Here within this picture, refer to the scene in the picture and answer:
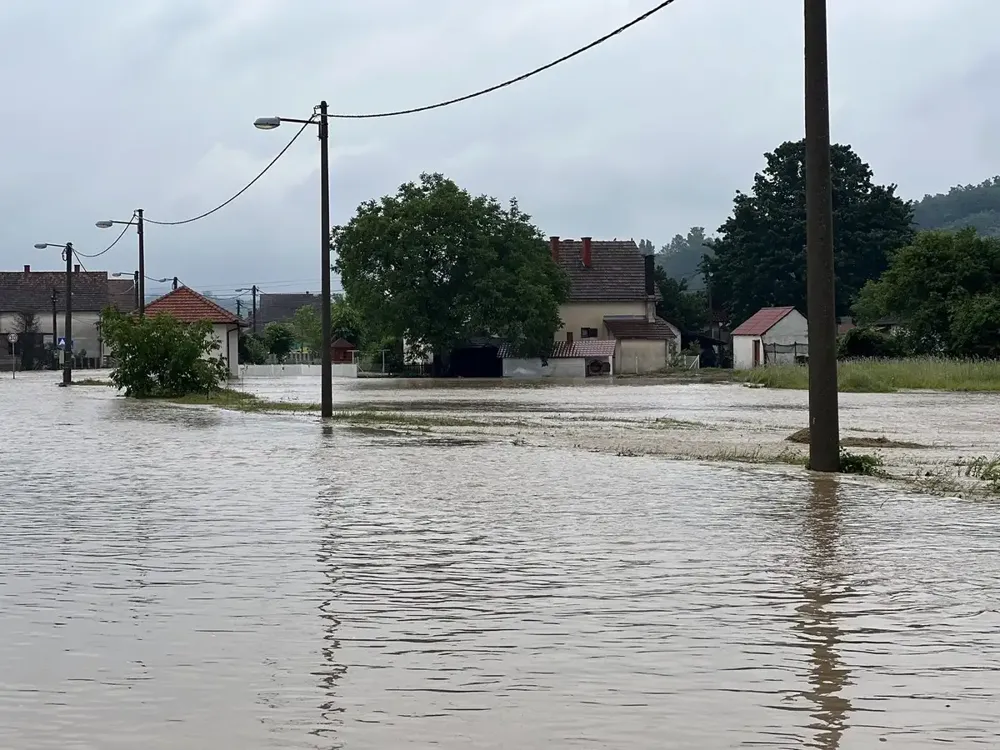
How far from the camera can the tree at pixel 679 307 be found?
11750 cm

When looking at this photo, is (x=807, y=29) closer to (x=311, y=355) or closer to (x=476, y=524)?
(x=476, y=524)

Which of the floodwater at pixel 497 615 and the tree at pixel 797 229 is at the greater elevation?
the tree at pixel 797 229

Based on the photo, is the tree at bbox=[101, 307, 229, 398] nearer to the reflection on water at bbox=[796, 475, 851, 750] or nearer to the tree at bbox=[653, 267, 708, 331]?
the reflection on water at bbox=[796, 475, 851, 750]

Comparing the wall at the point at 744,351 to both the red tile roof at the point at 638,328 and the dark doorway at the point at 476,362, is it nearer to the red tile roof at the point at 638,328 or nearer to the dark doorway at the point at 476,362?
the red tile roof at the point at 638,328

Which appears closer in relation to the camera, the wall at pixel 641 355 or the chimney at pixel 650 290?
the wall at pixel 641 355

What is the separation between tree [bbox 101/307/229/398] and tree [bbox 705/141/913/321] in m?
66.6

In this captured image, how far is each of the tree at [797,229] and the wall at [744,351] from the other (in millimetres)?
9007

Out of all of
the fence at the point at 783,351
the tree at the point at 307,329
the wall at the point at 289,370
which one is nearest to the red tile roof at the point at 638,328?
the fence at the point at 783,351

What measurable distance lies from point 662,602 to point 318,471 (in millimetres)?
10157

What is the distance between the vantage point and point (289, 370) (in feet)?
340

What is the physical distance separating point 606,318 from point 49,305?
191 ft

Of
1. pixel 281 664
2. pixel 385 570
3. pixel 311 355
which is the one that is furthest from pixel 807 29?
pixel 311 355

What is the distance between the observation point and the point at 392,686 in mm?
6387

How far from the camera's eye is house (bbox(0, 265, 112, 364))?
129 m
